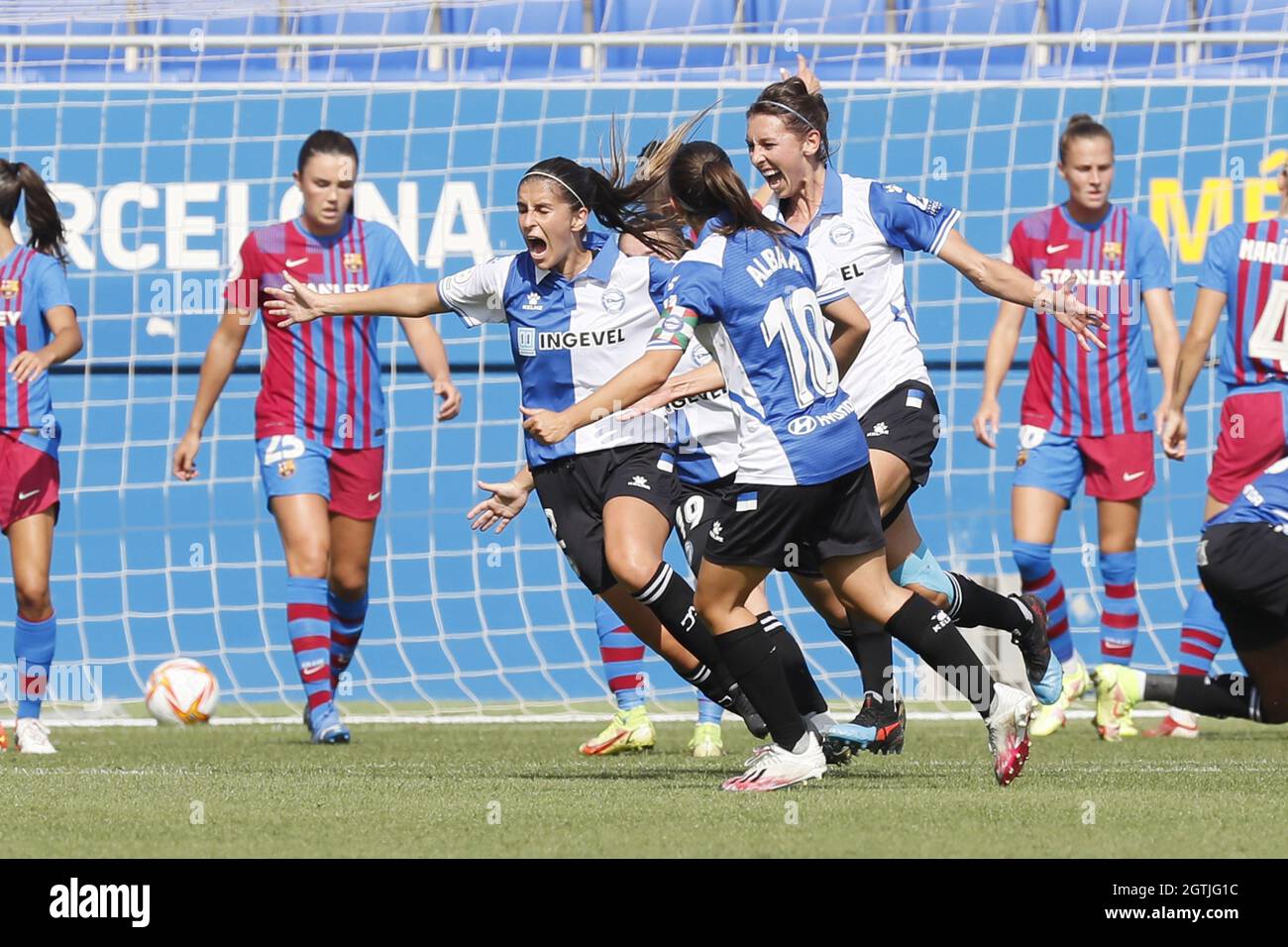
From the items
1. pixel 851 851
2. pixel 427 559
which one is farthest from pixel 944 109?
pixel 851 851

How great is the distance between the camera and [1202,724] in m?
9.90

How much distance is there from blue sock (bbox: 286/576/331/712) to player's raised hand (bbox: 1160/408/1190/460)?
11.8 feet

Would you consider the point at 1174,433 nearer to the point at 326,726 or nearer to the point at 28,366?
the point at 326,726

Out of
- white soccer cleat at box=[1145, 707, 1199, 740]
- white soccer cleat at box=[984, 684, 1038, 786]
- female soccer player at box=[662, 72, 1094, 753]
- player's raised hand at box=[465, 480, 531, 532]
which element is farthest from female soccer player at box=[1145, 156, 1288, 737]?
player's raised hand at box=[465, 480, 531, 532]

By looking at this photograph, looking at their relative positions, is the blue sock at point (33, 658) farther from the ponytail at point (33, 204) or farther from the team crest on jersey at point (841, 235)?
the team crest on jersey at point (841, 235)

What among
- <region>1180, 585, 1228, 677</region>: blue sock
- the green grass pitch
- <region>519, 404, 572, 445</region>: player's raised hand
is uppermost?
<region>519, 404, 572, 445</region>: player's raised hand

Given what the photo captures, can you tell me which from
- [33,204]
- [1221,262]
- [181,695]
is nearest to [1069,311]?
[1221,262]

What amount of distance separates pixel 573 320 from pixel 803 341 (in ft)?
3.70

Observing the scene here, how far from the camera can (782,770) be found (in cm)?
608

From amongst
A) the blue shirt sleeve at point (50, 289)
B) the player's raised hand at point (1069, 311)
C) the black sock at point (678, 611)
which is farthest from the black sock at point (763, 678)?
the blue shirt sleeve at point (50, 289)

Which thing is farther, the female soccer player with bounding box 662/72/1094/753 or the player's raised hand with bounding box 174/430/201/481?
the player's raised hand with bounding box 174/430/201/481

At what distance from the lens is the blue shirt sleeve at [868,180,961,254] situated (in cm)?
685

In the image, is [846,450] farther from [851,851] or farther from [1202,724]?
[1202,724]

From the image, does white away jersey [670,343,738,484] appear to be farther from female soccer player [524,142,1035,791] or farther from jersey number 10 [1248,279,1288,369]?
jersey number 10 [1248,279,1288,369]
